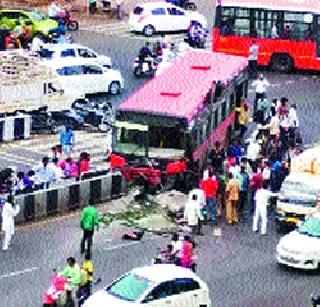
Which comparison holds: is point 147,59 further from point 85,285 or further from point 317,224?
point 85,285

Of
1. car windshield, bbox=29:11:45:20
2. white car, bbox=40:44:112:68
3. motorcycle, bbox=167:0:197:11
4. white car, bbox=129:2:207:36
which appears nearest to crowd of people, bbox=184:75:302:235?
white car, bbox=40:44:112:68

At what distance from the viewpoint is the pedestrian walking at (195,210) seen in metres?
34.8

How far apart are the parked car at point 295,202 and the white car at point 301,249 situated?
2.28 metres

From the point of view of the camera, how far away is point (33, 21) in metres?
57.3

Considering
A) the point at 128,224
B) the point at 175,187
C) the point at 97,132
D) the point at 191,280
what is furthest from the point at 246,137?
the point at 191,280

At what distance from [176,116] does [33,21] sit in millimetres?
20671

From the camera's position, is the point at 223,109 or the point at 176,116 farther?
the point at 223,109

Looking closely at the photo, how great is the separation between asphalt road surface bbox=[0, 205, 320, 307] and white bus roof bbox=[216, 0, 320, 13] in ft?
61.5

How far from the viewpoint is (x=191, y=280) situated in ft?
93.6

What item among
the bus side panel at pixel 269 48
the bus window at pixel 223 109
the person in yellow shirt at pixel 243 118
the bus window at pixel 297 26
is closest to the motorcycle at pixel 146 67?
the bus side panel at pixel 269 48

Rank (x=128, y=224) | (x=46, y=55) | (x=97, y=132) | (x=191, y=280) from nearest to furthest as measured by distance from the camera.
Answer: (x=191, y=280) → (x=128, y=224) → (x=97, y=132) → (x=46, y=55)

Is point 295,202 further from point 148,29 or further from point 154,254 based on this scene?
point 148,29

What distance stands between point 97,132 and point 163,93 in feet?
20.1

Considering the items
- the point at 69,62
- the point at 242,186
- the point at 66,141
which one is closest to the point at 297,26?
the point at 69,62
